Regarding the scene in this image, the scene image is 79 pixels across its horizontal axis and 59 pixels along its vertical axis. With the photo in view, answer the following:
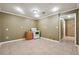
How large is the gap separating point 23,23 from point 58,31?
3217 millimetres

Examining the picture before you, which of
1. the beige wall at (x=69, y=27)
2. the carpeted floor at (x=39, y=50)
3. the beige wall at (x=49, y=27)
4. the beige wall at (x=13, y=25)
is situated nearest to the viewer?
the carpeted floor at (x=39, y=50)

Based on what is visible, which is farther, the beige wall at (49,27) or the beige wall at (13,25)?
the beige wall at (49,27)

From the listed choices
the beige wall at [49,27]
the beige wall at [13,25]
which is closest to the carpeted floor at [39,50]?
the beige wall at [13,25]

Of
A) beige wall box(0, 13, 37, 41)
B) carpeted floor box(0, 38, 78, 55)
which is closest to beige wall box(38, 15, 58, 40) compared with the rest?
beige wall box(0, 13, 37, 41)

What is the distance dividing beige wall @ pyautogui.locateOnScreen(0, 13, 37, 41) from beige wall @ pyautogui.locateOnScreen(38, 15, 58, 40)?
4.07ft

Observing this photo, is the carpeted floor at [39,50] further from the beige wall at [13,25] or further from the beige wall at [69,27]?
the beige wall at [69,27]

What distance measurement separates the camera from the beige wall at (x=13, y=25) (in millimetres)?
5410

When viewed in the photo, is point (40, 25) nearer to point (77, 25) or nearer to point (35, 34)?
point (35, 34)

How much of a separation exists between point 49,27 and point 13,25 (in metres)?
2.94

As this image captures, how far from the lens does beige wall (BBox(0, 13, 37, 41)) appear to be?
541 cm

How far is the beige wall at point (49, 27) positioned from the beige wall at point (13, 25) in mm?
1241

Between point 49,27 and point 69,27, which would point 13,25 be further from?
point 69,27

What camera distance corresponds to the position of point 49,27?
682 centimetres

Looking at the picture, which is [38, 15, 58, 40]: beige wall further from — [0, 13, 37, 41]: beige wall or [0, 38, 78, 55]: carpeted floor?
[0, 38, 78, 55]: carpeted floor
